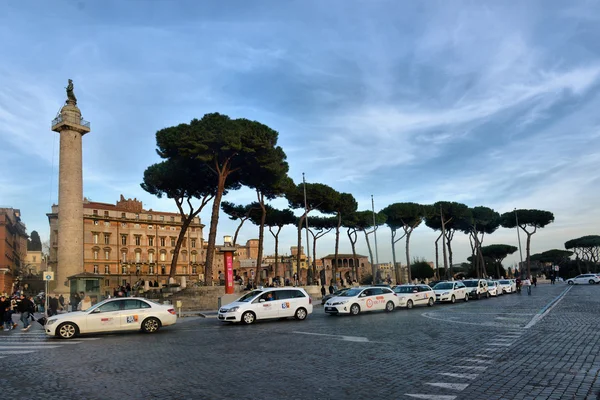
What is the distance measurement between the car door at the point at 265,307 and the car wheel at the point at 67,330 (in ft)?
22.9

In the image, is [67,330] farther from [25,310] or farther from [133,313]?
[25,310]

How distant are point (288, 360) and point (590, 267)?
98581 mm

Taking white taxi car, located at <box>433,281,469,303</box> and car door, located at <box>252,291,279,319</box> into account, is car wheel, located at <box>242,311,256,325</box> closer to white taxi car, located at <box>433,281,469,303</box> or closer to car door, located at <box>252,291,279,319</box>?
car door, located at <box>252,291,279,319</box>

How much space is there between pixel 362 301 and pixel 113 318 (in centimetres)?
1204

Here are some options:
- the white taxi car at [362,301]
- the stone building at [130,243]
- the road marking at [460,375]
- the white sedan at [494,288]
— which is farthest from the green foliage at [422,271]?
the road marking at [460,375]

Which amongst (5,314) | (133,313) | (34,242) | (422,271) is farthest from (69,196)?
(34,242)

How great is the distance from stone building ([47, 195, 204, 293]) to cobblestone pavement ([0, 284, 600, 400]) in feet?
212

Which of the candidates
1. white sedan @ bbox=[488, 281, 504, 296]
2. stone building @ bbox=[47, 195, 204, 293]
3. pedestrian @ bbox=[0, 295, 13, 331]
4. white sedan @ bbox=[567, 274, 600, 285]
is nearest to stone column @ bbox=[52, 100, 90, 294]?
pedestrian @ bbox=[0, 295, 13, 331]

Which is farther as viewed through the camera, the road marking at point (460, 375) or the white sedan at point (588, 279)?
the white sedan at point (588, 279)

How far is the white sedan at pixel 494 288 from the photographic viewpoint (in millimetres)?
38175

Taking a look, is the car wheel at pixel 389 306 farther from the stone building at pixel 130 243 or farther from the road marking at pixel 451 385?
the stone building at pixel 130 243

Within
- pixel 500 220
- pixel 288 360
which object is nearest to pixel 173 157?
pixel 288 360

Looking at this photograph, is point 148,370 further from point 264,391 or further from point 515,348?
point 515,348

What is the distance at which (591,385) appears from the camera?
7.40 metres
